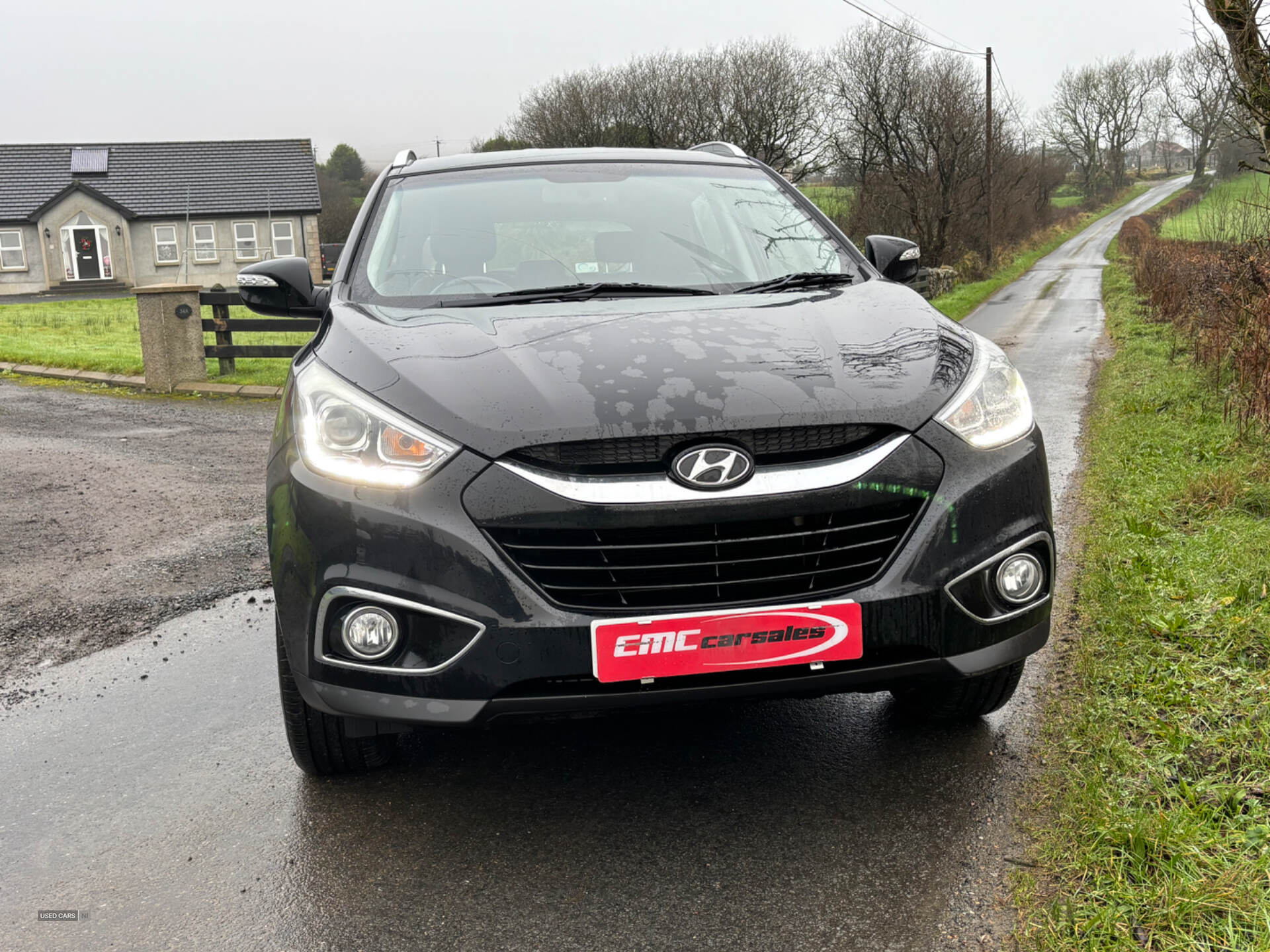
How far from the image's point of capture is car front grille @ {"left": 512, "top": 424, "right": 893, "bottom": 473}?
246cm

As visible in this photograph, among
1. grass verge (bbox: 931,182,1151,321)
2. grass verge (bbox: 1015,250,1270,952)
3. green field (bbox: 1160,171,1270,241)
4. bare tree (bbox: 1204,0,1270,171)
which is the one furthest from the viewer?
grass verge (bbox: 931,182,1151,321)

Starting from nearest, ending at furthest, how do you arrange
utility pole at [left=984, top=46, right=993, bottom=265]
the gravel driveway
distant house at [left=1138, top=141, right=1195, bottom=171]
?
the gravel driveway
utility pole at [left=984, top=46, right=993, bottom=265]
distant house at [left=1138, top=141, right=1195, bottom=171]

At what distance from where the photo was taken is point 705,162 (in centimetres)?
452

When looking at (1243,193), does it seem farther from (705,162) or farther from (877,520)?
(877,520)

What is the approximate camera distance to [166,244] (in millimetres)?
50188

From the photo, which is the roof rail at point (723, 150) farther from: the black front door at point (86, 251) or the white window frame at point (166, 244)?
the black front door at point (86, 251)

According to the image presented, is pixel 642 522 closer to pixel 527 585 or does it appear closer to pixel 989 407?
pixel 527 585

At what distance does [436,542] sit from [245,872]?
95cm

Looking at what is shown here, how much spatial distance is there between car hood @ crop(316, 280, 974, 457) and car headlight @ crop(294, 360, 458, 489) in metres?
0.04

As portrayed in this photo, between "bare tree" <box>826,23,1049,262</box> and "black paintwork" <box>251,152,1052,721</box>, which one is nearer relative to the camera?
"black paintwork" <box>251,152,1052,721</box>

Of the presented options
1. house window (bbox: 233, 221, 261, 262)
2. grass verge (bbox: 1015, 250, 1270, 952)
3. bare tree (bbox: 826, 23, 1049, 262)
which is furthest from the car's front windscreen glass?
house window (bbox: 233, 221, 261, 262)

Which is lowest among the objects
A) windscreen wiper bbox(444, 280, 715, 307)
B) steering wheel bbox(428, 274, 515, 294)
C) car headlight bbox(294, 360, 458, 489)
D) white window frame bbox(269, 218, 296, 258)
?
white window frame bbox(269, 218, 296, 258)

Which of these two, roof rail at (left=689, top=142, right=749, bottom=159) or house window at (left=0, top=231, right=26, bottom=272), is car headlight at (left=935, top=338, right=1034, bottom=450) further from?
house window at (left=0, top=231, right=26, bottom=272)

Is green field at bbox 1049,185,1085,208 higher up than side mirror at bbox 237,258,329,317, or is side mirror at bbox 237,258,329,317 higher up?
side mirror at bbox 237,258,329,317
